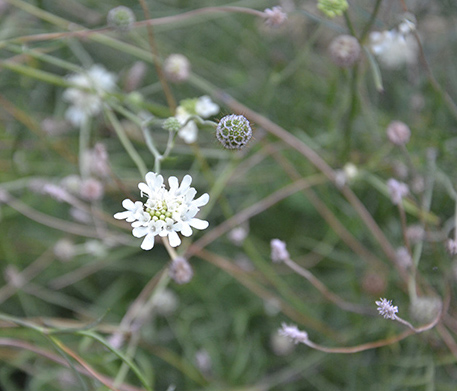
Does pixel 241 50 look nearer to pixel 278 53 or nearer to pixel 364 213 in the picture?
pixel 278 53

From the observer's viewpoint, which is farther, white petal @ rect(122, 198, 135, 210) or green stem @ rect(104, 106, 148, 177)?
green stem @ rect(104, 106, 148, 177)

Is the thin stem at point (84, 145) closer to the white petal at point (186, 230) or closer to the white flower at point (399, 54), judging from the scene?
the white petal at point (186, 230)

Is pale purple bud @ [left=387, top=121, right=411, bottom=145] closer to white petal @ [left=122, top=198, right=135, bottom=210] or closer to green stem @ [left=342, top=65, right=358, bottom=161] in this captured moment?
green stem @ [left=342, top=65, right=358, bottom=161]

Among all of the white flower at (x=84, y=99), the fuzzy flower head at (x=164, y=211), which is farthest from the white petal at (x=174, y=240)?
the white flower at (x=84, y=99)

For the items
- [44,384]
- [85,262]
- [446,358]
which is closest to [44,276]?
[85,262]

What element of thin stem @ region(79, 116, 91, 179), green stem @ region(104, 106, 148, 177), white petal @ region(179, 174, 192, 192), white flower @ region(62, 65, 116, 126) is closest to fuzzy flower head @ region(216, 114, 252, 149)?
white petal @ region(179, 174, 192, 192)

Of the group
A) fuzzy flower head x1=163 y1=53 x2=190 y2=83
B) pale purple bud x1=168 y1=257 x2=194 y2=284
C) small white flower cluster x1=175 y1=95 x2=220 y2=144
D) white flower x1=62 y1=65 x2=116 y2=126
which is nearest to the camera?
pale purple bud x1=168 y1=257 x2=194 y2=284

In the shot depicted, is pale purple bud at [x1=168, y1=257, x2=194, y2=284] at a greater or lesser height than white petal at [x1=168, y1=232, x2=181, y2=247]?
lesser
